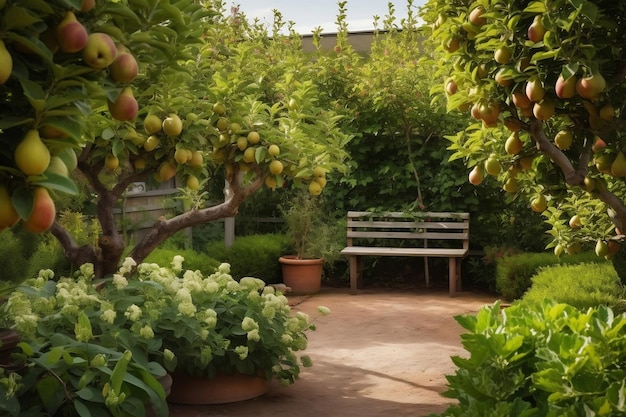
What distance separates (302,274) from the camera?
27.6 feet

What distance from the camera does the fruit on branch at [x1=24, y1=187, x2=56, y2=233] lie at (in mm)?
1357

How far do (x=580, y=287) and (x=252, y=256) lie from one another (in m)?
4.03

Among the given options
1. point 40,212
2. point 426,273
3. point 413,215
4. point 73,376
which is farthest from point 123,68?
point 426,273

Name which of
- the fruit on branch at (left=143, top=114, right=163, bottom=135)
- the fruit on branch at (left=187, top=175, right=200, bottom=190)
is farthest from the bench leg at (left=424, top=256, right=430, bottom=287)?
the fruit on branch at (left=143, top=114, right=163, bottom=135)

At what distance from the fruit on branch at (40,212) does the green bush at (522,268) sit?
21.7 ft

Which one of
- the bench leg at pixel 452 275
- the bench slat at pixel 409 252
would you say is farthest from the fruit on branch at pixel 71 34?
the bench leg at pixel 452 275

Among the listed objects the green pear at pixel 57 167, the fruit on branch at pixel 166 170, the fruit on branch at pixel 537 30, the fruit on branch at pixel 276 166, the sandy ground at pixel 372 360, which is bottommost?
the sandy ground at pixel 372 360

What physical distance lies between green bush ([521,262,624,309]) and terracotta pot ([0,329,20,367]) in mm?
2869

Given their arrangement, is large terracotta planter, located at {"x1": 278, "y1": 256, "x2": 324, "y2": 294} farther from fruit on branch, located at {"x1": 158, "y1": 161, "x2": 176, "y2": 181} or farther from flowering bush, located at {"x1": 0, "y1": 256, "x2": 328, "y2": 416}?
fruit on branch, located at {"x1": 158, "y1": 161, "x2": 176, "y2": 181}

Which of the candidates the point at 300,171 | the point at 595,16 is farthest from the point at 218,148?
the point at 595,16

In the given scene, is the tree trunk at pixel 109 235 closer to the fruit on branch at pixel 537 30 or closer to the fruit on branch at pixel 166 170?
the fruit on branch at pixel 166 170

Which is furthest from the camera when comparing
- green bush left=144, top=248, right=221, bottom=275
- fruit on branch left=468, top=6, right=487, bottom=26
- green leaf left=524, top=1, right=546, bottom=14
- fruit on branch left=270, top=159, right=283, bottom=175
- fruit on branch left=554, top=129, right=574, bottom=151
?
green bush left=144, top=248, right=221, bottom=275

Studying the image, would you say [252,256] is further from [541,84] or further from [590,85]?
[590,85]

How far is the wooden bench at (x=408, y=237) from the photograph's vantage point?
27.6ft
